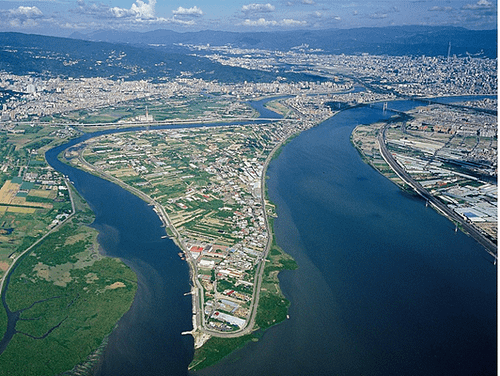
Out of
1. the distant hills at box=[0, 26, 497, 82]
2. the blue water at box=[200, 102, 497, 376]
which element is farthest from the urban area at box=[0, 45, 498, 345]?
the distant hills at box=[0, 26, 497, 82]

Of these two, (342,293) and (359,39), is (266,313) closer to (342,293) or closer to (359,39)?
(342,293)

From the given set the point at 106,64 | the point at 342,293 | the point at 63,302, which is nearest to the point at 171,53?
the point at 106,64

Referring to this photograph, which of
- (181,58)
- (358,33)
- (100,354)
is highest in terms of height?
(358,33)

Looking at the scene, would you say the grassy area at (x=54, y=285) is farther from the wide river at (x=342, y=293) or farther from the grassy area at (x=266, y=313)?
the grassy area at (x=266, y=313)

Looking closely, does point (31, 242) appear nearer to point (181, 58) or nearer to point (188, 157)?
point (188, 157)

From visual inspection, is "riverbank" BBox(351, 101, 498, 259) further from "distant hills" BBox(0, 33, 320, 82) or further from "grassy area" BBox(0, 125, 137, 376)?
"distant hills" BBox(0, 33, 320, 82)

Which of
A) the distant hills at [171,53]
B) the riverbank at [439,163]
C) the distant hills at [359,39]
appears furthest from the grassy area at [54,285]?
the distant hills at [359,39]

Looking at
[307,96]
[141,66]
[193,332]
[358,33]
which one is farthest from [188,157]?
[358,33]
